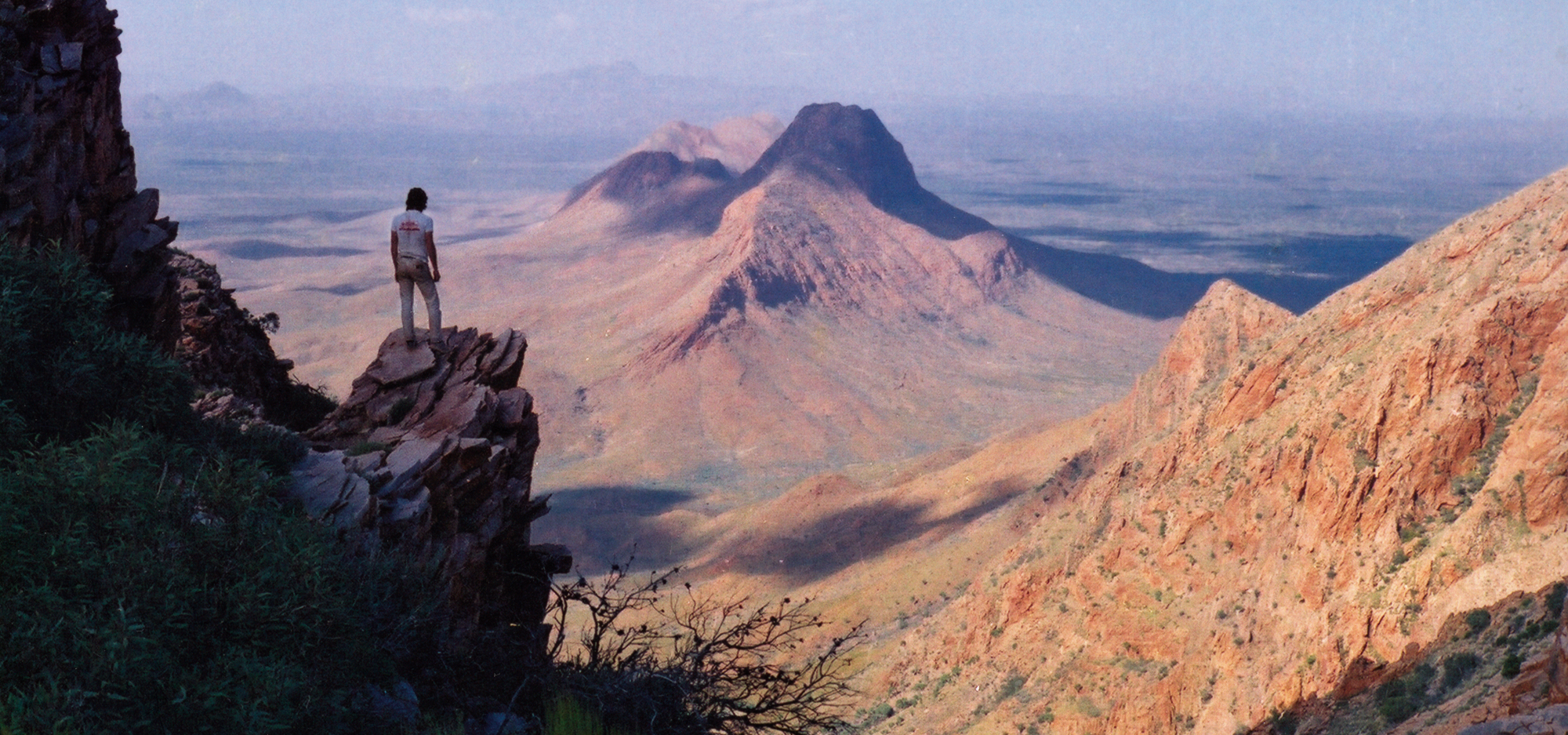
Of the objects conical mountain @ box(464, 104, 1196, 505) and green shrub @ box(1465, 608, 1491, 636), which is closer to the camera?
green shrub @ box(1465, 608, 1491, 636)

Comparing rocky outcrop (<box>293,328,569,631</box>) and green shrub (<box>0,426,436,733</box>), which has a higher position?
green shrub (<box>0,426,436,733</box>)

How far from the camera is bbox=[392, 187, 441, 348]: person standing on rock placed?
12883mm

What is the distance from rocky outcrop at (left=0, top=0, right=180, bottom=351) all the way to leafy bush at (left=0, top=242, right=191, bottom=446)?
172cm

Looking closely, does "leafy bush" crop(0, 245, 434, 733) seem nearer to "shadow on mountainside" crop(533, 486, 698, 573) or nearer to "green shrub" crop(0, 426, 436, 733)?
"green shrub" crop(0, 426, 436, 733)

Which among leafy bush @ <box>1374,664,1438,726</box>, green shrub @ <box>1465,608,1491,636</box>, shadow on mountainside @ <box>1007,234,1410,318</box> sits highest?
green shrub @ <box>1465,608,1491,636</box>

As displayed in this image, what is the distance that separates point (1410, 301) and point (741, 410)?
65.9m

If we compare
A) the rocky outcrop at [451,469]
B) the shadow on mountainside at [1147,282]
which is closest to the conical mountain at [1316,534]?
the rocky outcrop at [451,469]

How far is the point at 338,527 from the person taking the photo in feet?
28.7

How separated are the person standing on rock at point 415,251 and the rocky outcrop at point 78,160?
2.48 metres

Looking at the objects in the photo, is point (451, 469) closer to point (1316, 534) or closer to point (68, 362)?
point (68, 362)

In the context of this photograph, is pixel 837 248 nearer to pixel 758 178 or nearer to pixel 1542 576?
pixel 758 178

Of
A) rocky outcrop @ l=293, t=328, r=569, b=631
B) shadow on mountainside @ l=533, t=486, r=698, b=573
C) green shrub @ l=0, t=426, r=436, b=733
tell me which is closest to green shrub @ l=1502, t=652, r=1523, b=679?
rocky outcrop @ l=293, t=328, r=569, b=631

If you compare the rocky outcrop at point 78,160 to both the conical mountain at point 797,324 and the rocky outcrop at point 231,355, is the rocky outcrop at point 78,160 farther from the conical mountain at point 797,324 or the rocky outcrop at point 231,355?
the conical mountain at point 797,324

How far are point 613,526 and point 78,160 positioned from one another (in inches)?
2078
